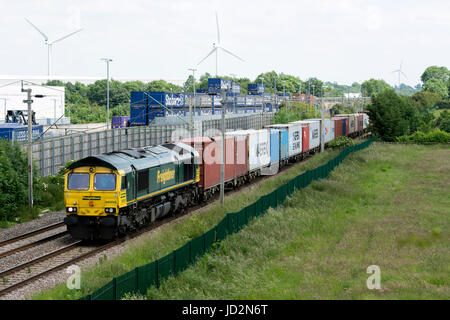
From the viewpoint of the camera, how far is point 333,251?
81.3 feet

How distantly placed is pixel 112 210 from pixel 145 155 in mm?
4618

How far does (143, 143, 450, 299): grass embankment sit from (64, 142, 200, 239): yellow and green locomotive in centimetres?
549

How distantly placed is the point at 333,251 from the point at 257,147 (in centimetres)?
2243

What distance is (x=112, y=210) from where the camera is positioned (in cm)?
2558

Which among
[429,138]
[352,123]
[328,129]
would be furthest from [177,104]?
[429,138]

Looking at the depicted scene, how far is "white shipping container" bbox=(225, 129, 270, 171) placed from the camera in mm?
44844

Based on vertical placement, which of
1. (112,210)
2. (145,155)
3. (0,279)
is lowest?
(0,279)

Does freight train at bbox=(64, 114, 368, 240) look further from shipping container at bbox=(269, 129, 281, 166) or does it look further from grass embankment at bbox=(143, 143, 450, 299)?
grass embankment at bbox=(143, 143, 450, 299)

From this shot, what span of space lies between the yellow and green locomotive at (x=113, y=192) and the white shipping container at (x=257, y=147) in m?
15.3

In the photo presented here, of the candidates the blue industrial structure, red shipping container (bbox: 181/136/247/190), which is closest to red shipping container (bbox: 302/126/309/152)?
the blue industrial structure

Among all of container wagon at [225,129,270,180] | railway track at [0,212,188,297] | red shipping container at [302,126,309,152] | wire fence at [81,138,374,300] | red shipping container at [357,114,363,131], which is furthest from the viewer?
red shipping container at [357,114,363,131]

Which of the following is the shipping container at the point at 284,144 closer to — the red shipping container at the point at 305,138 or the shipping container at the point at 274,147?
the shipping container at the point at 274,147
